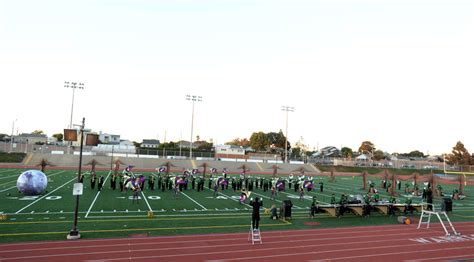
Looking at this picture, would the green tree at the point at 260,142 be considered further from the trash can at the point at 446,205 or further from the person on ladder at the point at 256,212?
the person on ladder at the point at 256,212

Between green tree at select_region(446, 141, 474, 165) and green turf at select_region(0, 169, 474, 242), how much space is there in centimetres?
6836

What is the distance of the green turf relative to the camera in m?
13.9

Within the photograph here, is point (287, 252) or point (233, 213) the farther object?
point (233, 213)

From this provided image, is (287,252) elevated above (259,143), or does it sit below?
below

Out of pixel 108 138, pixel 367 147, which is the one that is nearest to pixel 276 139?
pixel 367 147

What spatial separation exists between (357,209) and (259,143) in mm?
106809

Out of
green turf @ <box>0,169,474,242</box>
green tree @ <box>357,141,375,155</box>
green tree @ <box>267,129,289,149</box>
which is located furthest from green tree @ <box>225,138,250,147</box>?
green turf @ <box>0,169,474,242</box>

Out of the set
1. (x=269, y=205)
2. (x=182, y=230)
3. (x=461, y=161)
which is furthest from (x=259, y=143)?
(x=182, y=230)

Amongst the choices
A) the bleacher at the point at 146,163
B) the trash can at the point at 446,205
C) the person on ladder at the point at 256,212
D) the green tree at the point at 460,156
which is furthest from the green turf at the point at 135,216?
the green tree at the point at 460,156

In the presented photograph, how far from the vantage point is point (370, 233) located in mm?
15016

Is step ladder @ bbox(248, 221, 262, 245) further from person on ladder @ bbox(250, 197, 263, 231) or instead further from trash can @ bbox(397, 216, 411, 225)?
trash can @ bbox(397, 216, 411, 225)

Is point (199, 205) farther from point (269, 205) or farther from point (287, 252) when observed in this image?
point (287, 252)

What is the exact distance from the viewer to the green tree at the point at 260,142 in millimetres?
125125

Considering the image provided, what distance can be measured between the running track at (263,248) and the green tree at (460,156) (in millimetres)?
81441
